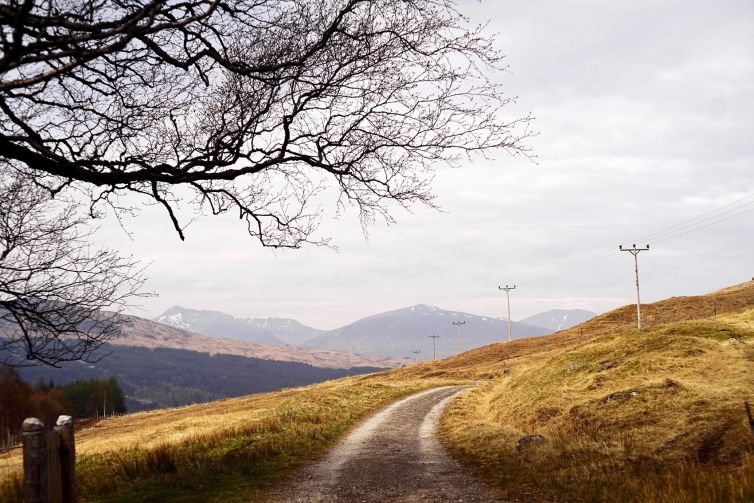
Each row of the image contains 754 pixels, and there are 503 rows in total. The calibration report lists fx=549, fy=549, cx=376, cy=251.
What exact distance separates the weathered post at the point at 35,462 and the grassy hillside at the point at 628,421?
25.2 ft

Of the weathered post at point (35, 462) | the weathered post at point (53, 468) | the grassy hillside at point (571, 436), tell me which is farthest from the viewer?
the grassy hillside at point (571, 436)

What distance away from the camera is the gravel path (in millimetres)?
10609

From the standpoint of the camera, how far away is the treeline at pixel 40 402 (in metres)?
89.4

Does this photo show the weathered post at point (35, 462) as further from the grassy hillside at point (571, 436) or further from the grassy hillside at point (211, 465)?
the grassy hillside at point (571, 436)

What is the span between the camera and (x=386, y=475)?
1255cm

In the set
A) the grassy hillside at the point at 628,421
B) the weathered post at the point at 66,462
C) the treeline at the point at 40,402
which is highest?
the weathered post at the point at 66,462

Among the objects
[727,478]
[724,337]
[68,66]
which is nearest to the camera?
[68,66]

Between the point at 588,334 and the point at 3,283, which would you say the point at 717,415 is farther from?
the point at 588,334

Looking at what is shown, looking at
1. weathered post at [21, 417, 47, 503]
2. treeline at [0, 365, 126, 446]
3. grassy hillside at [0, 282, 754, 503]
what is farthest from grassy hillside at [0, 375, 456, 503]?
treeline at [0, 365, 126, 446]

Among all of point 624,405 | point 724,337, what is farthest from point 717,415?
point 724,337

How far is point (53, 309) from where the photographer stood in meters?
9.77

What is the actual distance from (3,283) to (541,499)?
10158 mm

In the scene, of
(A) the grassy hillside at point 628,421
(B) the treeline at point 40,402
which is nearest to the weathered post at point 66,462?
(A) the grassy hillside at point 628,421

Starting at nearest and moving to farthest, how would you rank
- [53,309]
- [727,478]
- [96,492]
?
[727,478] < [53,309] < [96,492]
